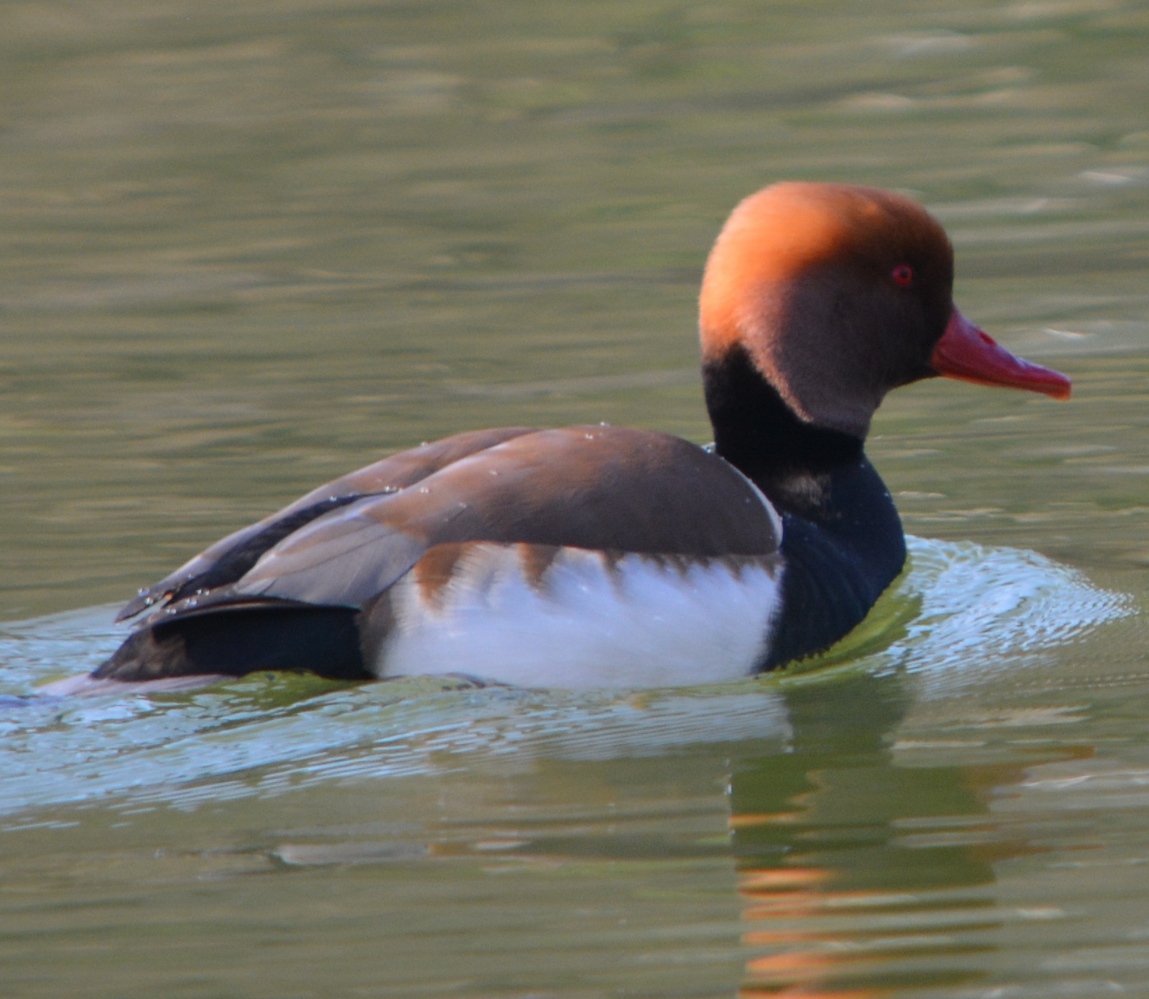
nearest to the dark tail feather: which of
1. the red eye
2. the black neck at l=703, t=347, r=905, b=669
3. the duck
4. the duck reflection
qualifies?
the duck

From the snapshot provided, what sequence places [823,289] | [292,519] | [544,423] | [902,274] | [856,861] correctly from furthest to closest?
[544,423], [902,274], [823,289], [292,519], [856,861]

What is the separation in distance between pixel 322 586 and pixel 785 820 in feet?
3.73

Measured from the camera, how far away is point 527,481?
463 cm

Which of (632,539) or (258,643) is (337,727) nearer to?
(258,643)

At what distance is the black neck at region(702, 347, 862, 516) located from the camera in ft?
17.3

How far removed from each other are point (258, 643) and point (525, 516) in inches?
24.5

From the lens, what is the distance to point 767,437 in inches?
208

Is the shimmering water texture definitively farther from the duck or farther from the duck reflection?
the duck reflection

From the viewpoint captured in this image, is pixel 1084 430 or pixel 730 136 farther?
pixel 730 136

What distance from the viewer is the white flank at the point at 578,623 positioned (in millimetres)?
4512

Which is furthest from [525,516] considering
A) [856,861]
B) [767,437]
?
[856,861]

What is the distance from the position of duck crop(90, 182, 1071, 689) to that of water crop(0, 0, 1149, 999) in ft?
0.35

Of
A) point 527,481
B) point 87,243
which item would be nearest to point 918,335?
point 527,481

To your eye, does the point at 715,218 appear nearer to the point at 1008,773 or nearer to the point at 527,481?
the point at 527,481
